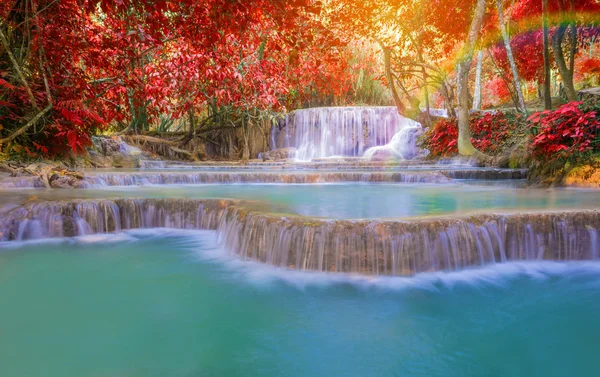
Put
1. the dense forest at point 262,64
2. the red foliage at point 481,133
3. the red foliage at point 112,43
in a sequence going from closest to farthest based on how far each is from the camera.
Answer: the red foliage at point 112,43, the dense forest at point 262,64, the red foliage at point 481,133

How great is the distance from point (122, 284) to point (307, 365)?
6.62 feet

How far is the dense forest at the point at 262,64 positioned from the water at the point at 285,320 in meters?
1.93

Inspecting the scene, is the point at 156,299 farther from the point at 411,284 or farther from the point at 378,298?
the point at 411,284


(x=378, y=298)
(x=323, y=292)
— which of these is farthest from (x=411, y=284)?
(x=323, y=292)

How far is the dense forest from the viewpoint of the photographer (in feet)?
15.9

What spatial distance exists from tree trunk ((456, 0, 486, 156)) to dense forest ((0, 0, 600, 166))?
0.12 feet

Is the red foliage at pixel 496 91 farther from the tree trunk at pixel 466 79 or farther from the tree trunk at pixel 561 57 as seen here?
the tree trunk at pixel 561 57

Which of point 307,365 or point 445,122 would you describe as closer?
point 307,365

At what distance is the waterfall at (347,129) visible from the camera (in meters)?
17.1

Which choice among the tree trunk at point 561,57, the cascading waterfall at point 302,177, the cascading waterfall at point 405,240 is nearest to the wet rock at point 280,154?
the cascading waterfall at point 302,177

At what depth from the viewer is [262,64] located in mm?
13359

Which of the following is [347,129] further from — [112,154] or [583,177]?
[583,177]

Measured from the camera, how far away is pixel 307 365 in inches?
92.4

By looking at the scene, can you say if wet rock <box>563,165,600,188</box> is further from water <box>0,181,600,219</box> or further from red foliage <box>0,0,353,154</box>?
red foliage <box>0,0,353,154</box>
